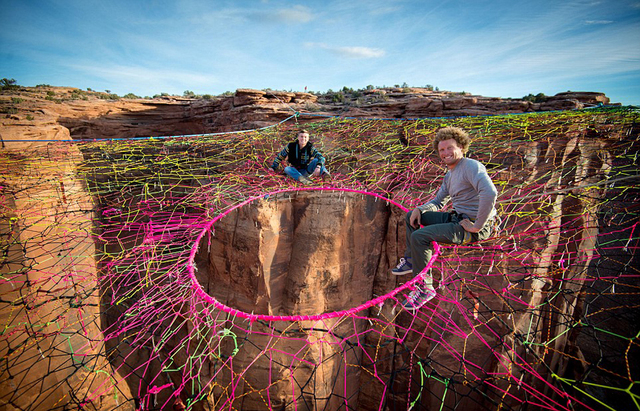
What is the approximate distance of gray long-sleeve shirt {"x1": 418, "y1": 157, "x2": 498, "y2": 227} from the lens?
3512 mm

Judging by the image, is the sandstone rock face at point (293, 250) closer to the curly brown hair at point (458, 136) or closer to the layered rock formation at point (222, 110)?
the curly brown hair at point (458, 136)

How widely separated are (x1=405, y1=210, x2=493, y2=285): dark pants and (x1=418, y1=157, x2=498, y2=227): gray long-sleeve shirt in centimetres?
17

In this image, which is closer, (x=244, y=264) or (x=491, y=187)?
(x=491, y=187)

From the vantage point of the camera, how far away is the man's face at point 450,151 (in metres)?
3.88

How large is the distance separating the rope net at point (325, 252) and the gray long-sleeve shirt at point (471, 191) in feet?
5.92

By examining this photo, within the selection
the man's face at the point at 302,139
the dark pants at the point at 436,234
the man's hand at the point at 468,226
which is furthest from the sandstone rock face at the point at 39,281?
the man's hand at the point at 468,226

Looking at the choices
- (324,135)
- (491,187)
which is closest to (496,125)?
(324,135)

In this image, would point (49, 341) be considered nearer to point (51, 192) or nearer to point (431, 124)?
point (51, 192)

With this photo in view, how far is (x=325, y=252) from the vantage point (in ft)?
26.3

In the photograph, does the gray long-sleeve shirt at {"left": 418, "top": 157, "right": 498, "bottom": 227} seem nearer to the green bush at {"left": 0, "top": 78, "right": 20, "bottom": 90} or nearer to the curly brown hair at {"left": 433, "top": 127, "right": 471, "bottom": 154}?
the curly brown hair at {"left": 433, "top": 127, "right": 471, "bottom": 154}

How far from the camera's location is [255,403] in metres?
8.01

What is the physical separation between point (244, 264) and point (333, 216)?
281 centimetres

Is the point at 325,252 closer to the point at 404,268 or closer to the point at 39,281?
the point at 404,268

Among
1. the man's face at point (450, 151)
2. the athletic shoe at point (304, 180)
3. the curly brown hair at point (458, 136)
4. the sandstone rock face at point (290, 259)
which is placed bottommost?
the sandstone rock face at point (290, 259)
